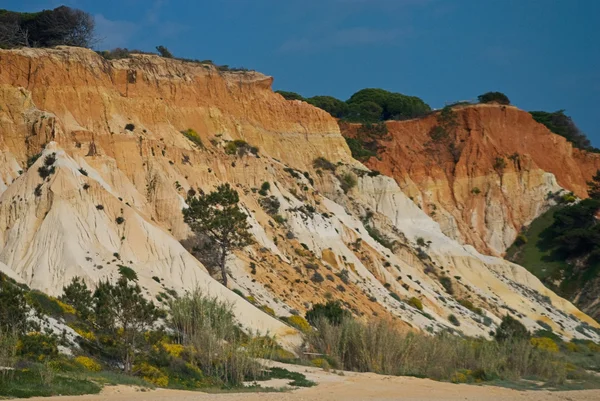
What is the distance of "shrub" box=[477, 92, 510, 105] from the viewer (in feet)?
328

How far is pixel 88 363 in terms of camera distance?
2773 centimetres

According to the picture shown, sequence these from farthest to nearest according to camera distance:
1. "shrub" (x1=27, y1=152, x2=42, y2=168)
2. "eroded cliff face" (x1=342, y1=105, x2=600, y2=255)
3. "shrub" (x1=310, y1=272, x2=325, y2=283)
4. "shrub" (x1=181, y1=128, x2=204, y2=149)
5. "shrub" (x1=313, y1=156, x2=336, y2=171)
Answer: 1. "eroded cliff face" (x1=342, y1=105, x2=600, y2=255)
2. "shrub" (x1=313, y1=156, x2=336, y2=171)
3. "shrub" (x1=181, y1=128, x2=204, y2=149)
4. "shrub" (x1=310, y1=272, x2=325, y2=283)
5. "shrub" (x1=27, y1=152, x2=42, y2=168)

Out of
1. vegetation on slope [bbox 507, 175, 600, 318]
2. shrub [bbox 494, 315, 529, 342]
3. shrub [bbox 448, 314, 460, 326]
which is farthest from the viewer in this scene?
vegetation on slope [bbox 507, 175, 600, 318]

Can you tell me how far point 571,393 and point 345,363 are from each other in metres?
9.52

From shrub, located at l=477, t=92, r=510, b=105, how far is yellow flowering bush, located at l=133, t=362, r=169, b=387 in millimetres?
78163

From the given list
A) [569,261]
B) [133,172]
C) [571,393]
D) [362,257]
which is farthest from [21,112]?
[569,261]

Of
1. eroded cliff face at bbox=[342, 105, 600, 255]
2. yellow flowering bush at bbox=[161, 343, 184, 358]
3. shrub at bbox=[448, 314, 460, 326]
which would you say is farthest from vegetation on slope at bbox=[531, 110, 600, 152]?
yellow flowering bush at bbox=[161, 343, 184, 358]

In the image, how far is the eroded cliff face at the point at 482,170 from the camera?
290 ft

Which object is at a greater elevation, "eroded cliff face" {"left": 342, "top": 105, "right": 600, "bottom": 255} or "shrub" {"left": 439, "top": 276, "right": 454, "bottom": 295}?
"eroded cliff face" {"left": 342, "top": 105, "right": 600, "bottom": 255}

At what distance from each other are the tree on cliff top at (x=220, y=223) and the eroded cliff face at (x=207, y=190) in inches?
55.0

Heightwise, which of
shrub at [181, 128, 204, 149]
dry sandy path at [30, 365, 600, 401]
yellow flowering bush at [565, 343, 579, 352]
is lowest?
dry sandy path at [30, 365, 600, 401]

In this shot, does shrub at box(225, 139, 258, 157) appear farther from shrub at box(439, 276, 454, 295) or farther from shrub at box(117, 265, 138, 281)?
shrub at box(117, 265, 138, 281)

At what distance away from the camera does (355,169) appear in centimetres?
7975

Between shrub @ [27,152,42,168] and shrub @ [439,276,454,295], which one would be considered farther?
shrub @ [439,276,454,295]
